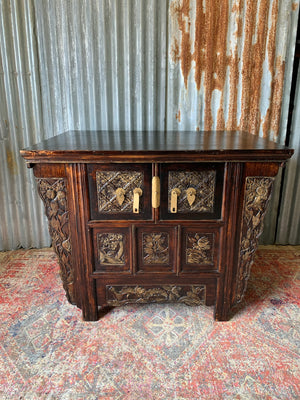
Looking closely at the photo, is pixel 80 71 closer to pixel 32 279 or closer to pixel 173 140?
pixel 173 140

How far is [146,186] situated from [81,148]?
37cm

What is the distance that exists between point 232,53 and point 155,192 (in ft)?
4.30

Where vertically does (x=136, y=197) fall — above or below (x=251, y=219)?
above

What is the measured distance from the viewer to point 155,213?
1.60 m

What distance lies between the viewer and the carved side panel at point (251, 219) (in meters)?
1.55

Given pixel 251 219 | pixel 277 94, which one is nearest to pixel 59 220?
pixel 251 219

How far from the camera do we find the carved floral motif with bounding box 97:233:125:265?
5.43 feet

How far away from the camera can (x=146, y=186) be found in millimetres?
1568

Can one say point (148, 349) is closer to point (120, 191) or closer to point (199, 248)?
point (199, 248)

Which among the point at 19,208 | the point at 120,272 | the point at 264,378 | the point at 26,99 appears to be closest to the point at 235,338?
the point at 264,378

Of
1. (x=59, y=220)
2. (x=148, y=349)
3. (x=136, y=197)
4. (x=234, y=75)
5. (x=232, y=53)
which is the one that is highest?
(x=232, y=53)

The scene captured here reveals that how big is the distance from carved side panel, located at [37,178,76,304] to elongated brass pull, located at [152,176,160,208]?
1.49 ft

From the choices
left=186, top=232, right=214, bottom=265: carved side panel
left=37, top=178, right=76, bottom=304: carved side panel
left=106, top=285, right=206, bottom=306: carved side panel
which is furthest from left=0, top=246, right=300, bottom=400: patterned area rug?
left=186, top=232, right=214, bottom=265: carved side panel

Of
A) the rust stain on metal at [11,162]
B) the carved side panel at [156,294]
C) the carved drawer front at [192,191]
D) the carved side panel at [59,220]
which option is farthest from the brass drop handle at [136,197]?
the rust stain on metal at [11,162]
